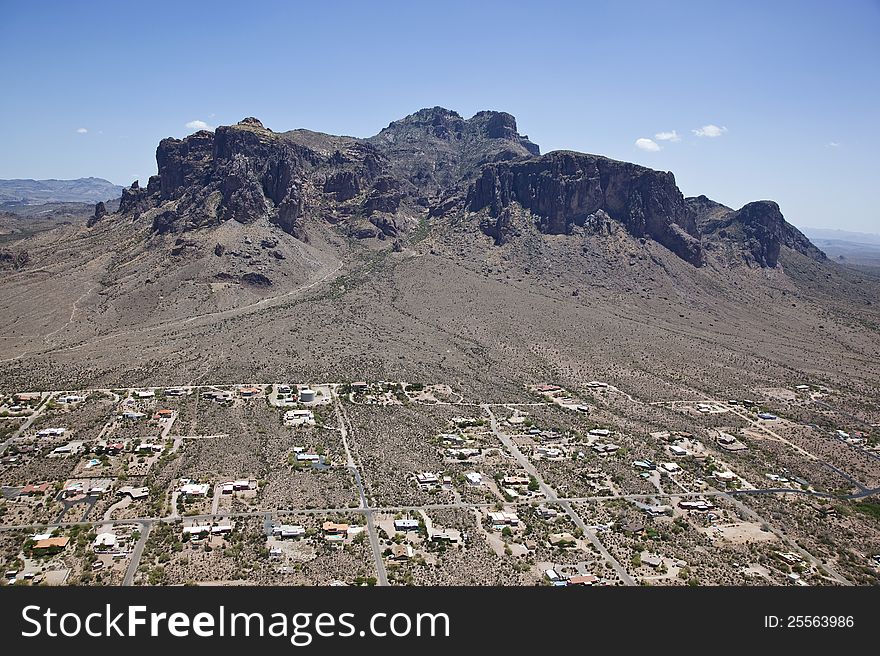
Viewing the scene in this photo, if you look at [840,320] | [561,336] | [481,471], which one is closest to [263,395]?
[481,471]

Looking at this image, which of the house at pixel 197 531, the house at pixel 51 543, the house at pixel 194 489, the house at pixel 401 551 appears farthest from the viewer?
the house at pixel 194 489

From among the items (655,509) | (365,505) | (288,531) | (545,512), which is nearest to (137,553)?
(288,531)

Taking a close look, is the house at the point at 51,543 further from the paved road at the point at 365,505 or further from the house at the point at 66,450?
the paved road at the point at 365,505

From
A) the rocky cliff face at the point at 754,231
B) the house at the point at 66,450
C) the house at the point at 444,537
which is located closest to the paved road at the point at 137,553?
the house at the point at 66,450

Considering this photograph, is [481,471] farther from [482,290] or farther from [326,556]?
[482,290]

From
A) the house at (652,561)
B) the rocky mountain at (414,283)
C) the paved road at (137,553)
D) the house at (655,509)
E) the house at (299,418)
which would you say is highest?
the rocky mountain at (414,283)

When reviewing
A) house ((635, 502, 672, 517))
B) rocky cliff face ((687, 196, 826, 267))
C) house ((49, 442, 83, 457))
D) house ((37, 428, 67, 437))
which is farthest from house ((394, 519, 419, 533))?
rocky cliff face ((687, 196, 826, 267))

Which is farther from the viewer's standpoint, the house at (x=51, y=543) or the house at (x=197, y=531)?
the house at (x=197, y=531)
